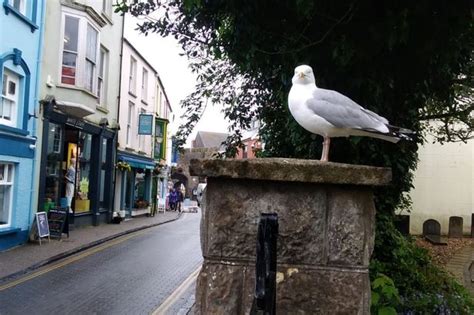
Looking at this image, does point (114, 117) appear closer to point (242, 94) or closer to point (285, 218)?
point (242, 94)

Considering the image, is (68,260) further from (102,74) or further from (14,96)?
(102,74)

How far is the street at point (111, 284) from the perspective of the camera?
8.87m

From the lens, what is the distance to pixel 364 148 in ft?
22.6

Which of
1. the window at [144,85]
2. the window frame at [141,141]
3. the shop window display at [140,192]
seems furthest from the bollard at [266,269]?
the window at [144,85]

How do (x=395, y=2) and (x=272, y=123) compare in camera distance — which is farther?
(x=272, y=123)

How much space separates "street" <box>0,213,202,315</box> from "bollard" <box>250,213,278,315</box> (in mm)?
6831

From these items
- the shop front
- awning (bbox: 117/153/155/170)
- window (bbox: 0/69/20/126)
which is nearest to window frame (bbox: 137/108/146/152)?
awning (bbox: 117/153/155/170)

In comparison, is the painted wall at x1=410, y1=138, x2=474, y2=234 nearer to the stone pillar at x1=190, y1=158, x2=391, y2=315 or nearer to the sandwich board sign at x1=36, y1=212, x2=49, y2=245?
the sandwich board sign at x1=36, y1=212, x2=49, y2=245

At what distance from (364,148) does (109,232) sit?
49.9 ft

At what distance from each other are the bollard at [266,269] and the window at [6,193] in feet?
46.5

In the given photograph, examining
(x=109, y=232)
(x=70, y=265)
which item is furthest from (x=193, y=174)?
(x=109, y=232)

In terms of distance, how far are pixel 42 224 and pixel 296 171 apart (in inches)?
588

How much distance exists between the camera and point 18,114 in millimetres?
15523

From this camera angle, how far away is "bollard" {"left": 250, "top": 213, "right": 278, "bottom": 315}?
217 centimetres
